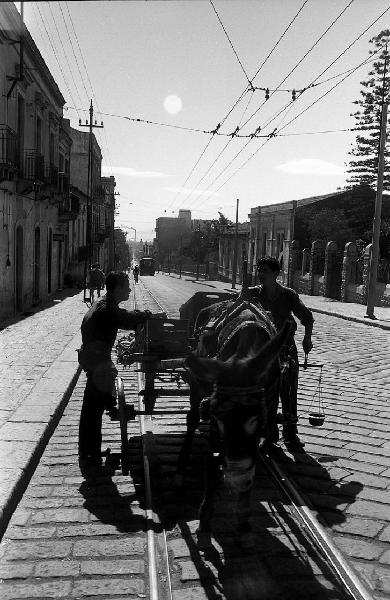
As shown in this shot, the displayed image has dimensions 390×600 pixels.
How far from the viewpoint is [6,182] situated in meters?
16.7

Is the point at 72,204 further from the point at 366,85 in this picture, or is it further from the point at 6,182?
the point at 366,85

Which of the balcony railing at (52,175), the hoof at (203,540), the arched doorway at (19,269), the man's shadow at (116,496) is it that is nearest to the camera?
the hoof at (203,540)

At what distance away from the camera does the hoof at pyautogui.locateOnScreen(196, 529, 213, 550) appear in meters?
3.85

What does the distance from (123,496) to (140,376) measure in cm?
440

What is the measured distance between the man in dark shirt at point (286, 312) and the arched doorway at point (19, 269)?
1467 cm

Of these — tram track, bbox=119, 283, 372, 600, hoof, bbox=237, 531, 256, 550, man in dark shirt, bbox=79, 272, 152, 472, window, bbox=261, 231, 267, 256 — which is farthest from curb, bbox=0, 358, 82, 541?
window, bbox=261, 231, 267, 256

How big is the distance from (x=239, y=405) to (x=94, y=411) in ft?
7.72

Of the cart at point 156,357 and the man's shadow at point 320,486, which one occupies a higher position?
the cart at point 156,357

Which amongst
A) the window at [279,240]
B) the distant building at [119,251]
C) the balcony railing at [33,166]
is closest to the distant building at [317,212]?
the window at [279,240]

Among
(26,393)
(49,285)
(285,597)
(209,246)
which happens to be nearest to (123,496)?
(285,597)

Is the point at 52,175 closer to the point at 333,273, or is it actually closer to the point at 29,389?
the point at 29,389

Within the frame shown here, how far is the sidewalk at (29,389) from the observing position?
493cm

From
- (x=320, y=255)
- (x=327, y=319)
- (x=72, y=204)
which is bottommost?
(x=327, y=319)

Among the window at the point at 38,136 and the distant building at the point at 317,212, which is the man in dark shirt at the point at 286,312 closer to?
the window at the point at 38,136
